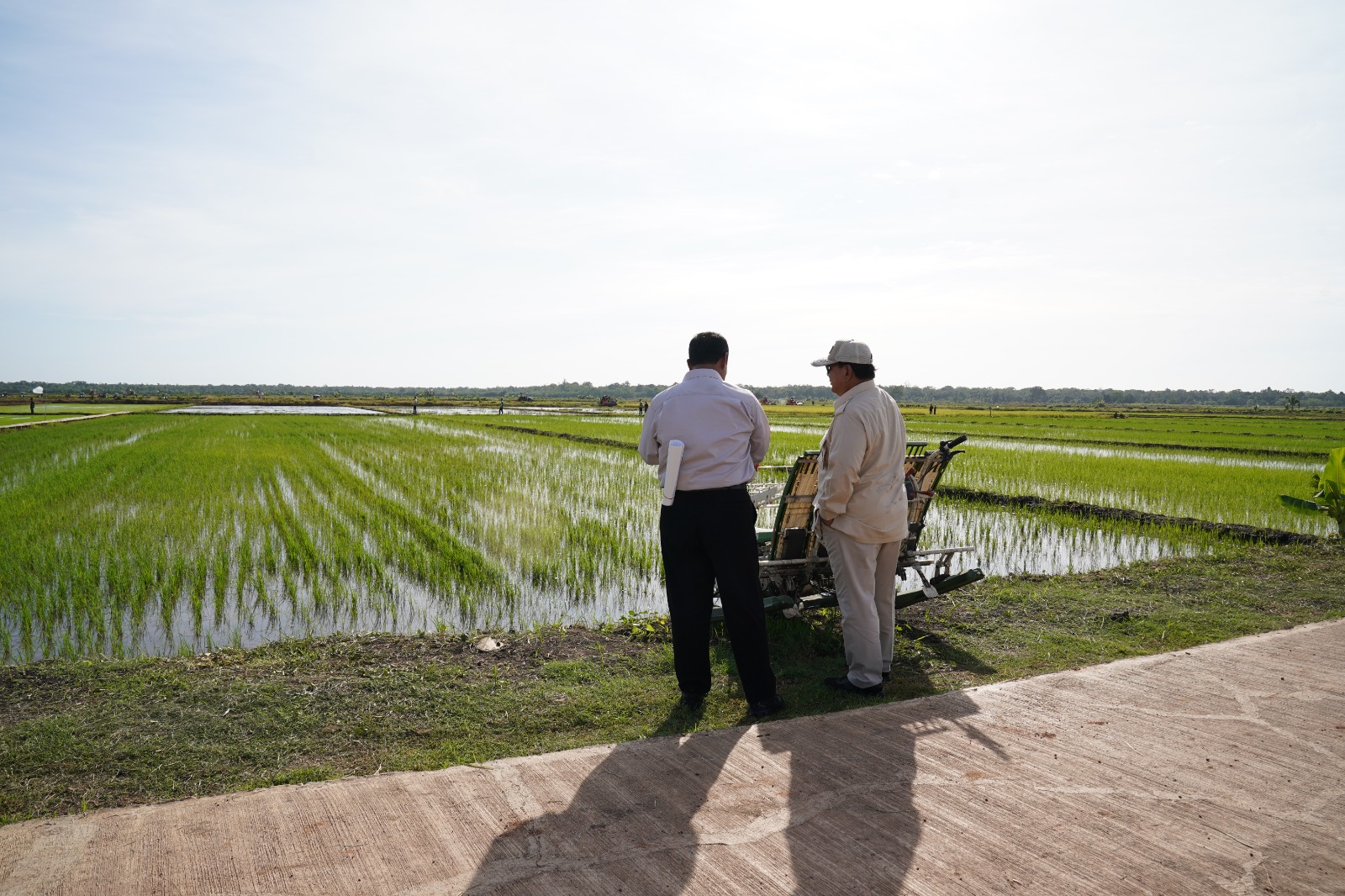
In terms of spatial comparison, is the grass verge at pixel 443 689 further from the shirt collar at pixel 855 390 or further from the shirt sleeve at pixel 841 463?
the shirt collar at pixel 855 390

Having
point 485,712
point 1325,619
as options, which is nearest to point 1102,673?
point 1325,619

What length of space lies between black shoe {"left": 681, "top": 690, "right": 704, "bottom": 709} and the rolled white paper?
0.84 metres

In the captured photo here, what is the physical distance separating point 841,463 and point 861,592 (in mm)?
573

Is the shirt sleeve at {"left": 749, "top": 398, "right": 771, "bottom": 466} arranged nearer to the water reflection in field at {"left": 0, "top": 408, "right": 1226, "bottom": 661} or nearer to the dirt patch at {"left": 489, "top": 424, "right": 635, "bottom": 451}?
the water reflection in field at {"left": 0, "top": 408, "right": 1226, "bottom": 661}

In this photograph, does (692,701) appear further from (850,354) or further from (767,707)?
(850,354)

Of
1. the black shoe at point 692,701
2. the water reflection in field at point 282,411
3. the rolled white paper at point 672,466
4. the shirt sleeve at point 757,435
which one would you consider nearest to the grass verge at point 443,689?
the black shoe at point 692,701

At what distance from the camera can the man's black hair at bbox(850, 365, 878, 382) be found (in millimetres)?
3674

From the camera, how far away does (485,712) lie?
3.37 meters

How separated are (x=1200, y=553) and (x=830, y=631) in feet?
16.3

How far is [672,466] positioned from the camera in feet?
11.3

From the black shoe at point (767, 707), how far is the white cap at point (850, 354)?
1.45 meters

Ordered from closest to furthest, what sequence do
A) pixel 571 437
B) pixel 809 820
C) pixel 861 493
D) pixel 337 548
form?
1. pixel 809 820
2. pixel 861 493
3. pixel 337 548
4. pixel 571 437

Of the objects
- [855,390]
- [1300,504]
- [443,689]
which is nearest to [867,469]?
[855,390]

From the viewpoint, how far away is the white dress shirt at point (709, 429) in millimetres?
3449
